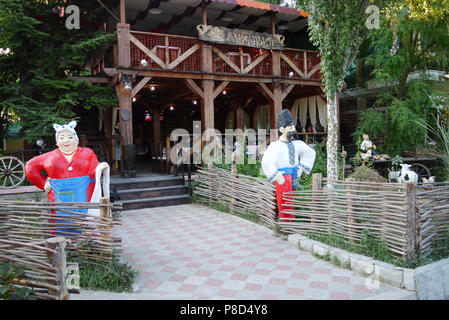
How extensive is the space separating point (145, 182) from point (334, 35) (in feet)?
18.8

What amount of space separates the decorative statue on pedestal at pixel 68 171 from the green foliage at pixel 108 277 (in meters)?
1.09

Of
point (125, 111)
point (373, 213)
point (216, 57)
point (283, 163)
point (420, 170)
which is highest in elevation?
point (216, 57)

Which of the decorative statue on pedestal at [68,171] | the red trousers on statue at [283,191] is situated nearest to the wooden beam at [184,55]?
the decorative statue on pedestal at [68,171]

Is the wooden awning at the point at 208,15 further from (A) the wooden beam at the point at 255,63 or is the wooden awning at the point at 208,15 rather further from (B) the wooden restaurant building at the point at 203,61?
(A) the wooden beam at the point at 255,63

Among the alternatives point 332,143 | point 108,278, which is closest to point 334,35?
point 332,143

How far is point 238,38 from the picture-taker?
1138cm

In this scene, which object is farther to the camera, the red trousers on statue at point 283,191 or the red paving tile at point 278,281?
the red trousers on statue at point 283,191

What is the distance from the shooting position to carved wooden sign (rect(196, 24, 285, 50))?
35.5 ft

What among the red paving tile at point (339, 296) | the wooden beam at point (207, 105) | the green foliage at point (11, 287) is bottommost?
the red paving tile at point (339, 296)

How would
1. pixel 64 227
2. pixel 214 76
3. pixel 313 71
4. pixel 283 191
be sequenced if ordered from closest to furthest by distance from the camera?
pixel 64 227 → pixel 283 191 → pixel 214 76 → pixel 313 71

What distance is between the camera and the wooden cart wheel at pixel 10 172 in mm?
7738

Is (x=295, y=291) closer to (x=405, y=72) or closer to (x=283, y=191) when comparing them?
(x=283, y=191)

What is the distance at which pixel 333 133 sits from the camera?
693cm
